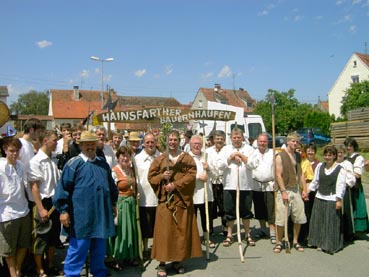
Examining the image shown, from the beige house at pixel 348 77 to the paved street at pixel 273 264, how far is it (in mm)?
40102

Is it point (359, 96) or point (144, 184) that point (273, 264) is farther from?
point (359, 96)

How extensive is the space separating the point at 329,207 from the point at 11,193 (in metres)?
4.62

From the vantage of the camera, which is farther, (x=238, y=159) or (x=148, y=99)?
(x=148, y=99)

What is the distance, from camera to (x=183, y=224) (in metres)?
5.05

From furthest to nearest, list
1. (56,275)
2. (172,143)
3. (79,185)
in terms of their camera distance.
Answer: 1. (172,143)
2. (56,275)
3. (79,185)

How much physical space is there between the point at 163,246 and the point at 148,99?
62959 mm

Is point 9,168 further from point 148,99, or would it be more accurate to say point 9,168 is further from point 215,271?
point 148,99

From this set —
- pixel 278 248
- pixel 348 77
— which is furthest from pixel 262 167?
pixel 348 77

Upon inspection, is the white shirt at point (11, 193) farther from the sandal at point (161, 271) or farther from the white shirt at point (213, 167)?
the white shirt at point (213, 167)

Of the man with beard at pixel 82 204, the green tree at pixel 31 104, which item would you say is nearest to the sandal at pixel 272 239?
the man with beard at pixel 82 204

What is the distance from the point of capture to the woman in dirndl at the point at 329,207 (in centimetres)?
579

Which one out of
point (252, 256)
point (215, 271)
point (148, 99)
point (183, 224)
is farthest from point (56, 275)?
point (148, 99)

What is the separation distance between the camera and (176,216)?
5074 millimetres

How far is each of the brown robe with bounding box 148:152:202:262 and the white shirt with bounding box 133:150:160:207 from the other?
15.5 inches
